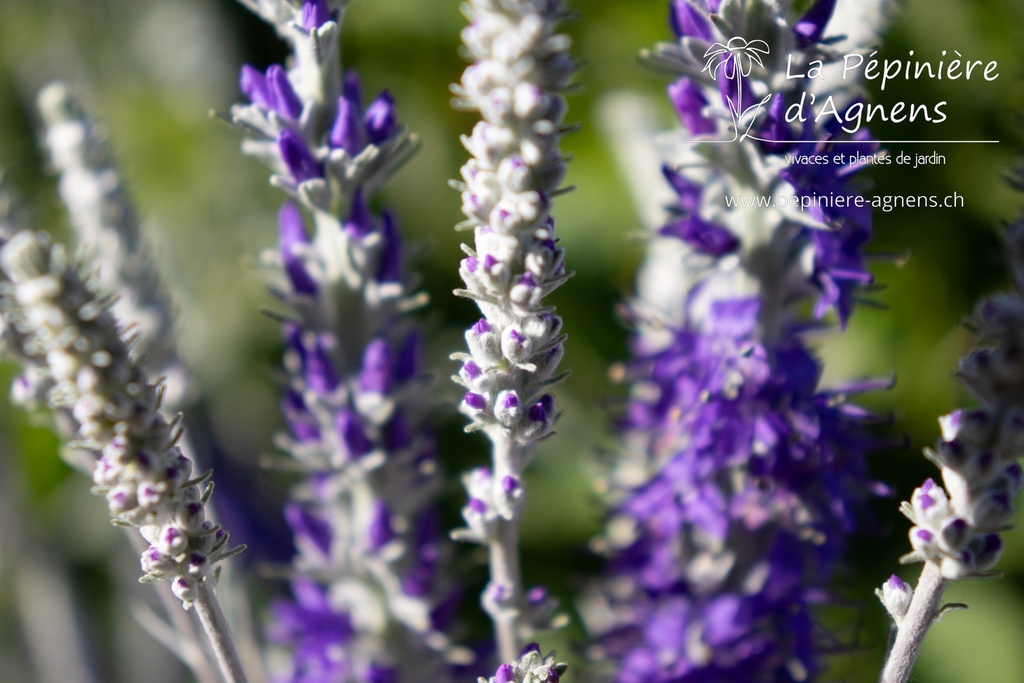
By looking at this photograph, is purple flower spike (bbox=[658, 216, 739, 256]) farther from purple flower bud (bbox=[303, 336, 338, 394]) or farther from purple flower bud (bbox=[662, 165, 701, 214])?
purple flower bud (bbox=[303, 336, 338, 394])

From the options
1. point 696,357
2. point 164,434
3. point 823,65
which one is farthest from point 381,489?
point 823,65

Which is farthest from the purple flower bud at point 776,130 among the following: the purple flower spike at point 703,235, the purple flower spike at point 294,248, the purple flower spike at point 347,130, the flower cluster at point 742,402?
the purple flower spike at point 294,248

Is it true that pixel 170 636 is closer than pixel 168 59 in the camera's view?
Yes

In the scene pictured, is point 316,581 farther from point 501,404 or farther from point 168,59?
point 168,59

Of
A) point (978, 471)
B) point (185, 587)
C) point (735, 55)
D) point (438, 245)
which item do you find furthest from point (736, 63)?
point (438, 245)

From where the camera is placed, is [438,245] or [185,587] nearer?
[185,587]

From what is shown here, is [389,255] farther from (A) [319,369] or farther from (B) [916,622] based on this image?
(B) [916,622]
